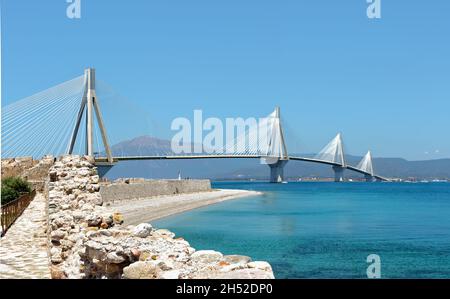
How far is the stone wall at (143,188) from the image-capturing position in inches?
1044


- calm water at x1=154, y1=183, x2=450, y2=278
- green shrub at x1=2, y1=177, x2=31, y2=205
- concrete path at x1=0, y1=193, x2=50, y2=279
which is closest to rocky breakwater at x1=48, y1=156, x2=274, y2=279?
concrete path at x1=0, y1=193, x2=50, y2=279

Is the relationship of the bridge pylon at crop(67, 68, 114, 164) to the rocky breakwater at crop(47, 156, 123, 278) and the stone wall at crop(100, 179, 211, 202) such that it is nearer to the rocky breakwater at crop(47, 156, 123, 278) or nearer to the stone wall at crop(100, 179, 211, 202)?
the stone wall at crop(100, 179, 211, 202)

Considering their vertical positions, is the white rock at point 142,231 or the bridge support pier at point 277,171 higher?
the white rock at point 142,231

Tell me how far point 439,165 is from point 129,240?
148428mm

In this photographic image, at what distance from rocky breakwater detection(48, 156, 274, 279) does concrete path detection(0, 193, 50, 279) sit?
21 cm

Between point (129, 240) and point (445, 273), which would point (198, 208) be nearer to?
point (445, 273)

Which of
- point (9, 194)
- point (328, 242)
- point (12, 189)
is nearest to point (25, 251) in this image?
point (9, 194)

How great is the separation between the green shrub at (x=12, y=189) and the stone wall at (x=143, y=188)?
302 inches

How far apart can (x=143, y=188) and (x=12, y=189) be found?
1622 cm

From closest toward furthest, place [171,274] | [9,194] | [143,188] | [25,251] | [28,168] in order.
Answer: [171,274]
[25,251]
[9,194]
[28,168]
[143,188]

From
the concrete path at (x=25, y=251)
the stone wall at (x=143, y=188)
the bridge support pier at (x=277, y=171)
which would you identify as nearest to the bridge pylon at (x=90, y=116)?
the stone wall at (x=143, y=188)

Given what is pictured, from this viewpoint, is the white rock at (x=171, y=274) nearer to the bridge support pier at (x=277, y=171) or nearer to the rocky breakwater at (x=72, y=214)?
the rocky breakwater at (x=72, y=214)

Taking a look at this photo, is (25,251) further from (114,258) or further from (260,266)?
(260,266)

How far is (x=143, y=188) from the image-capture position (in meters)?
31.6
